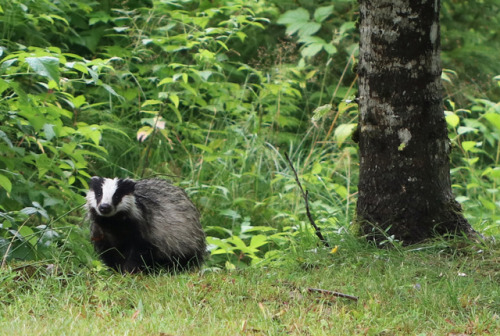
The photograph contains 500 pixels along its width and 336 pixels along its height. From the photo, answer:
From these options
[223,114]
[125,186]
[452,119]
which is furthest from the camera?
[223,114]

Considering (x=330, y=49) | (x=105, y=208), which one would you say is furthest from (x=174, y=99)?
(x=105, y=208)

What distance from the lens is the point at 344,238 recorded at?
5250 millimetres

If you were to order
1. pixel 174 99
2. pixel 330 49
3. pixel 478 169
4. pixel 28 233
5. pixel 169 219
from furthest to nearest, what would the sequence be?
pixel 478 169, pixel 330 49, pixel 174 99, pixel 169 219, pixel 28 233

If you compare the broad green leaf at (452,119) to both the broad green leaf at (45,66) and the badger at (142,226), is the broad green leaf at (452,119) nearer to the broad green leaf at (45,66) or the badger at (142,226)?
the badger at (142,226)

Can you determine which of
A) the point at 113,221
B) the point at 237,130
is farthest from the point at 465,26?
the point at 113,221

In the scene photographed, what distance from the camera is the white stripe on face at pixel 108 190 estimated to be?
5012 mm

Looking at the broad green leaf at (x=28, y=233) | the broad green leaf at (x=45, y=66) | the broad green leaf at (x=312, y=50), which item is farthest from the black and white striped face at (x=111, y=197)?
the broad green leaf at (x=312, y=50)

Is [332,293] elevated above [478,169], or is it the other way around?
[332,293]

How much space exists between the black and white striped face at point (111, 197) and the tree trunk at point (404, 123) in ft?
5.59

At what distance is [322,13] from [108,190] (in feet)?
14.3

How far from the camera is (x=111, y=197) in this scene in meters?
5.03

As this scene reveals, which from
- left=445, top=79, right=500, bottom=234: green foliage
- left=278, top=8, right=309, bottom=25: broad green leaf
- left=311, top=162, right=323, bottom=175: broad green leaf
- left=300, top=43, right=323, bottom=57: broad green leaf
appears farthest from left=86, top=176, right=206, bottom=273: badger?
left=278, top=8, right=309, bottom=25: broad green leaf

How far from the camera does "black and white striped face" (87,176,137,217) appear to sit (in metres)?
5.02

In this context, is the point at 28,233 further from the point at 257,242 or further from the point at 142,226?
the point at 257,242
